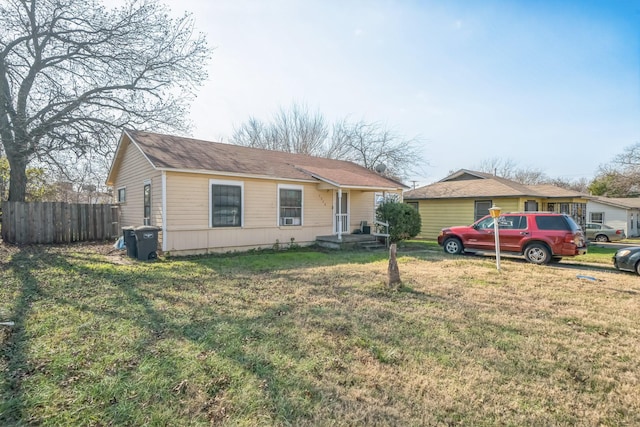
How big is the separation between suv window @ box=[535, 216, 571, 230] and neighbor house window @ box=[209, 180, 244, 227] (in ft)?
32.1

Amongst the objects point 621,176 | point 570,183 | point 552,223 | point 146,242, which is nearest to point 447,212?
point 552,223

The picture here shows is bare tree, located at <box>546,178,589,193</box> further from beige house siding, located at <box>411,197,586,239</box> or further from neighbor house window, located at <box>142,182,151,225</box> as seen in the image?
neighbor house window, located at <box>142,182,151,225</box>

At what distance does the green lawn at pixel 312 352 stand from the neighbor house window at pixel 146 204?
192 inches

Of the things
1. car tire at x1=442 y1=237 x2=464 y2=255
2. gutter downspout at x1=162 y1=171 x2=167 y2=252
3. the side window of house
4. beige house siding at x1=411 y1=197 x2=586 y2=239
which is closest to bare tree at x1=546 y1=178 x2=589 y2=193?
beige house siding at x1=411 y1=197 x2=586 y2=239

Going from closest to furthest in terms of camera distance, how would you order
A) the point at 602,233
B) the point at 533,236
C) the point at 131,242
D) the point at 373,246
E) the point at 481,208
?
the point at 131,242 < the point at 533,236 < the point at 373,246 < the point at 481,208 < the point at 602,233

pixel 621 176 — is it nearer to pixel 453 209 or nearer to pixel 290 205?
pixel 453 209

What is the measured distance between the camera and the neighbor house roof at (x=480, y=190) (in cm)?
1699

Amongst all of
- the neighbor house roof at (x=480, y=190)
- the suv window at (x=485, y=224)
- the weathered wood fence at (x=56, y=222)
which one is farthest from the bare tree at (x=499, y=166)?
the weathered wood fence at (x=56, y=222)

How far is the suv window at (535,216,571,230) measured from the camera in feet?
32.3

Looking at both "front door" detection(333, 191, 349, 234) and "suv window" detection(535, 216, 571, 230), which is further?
"front door" detection(333, 191, 349, 234)

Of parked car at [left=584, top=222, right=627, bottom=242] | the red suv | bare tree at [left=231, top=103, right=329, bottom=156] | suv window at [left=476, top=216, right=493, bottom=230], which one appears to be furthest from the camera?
bare tree at [left=231, top=103, right=329, bottom=156]

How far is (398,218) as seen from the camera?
46.9 feet

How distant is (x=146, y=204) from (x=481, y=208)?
1619 centimetres

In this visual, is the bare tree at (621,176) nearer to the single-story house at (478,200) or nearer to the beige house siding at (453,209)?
the single-story house at (478,200)
